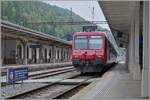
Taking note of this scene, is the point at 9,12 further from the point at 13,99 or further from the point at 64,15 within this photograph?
the point at 13,99

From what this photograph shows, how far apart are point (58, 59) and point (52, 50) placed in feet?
35.0

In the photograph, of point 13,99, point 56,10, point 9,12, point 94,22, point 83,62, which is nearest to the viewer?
point 13,99

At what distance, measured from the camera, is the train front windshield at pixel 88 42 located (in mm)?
26523

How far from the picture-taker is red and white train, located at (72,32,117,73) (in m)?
26.0

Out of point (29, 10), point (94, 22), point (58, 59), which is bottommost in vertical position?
point (58, 59)

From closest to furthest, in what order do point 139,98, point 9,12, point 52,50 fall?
1. point 139,98
2. point 52,50
3. point 9,12

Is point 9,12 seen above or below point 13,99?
above

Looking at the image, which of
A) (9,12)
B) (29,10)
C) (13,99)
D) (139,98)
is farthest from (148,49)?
(29,10)

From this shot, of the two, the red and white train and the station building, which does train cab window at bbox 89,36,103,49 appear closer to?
the red and white train

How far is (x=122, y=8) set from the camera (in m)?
20.5

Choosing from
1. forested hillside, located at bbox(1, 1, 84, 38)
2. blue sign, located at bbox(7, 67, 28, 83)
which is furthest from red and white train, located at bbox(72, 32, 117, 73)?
forested hillside, located at bbox(1, 1, 84, 38)

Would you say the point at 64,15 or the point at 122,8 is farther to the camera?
the point at 64,15

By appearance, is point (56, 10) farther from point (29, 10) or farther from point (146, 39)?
point (146, 39)

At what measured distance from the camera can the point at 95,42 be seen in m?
26.6
